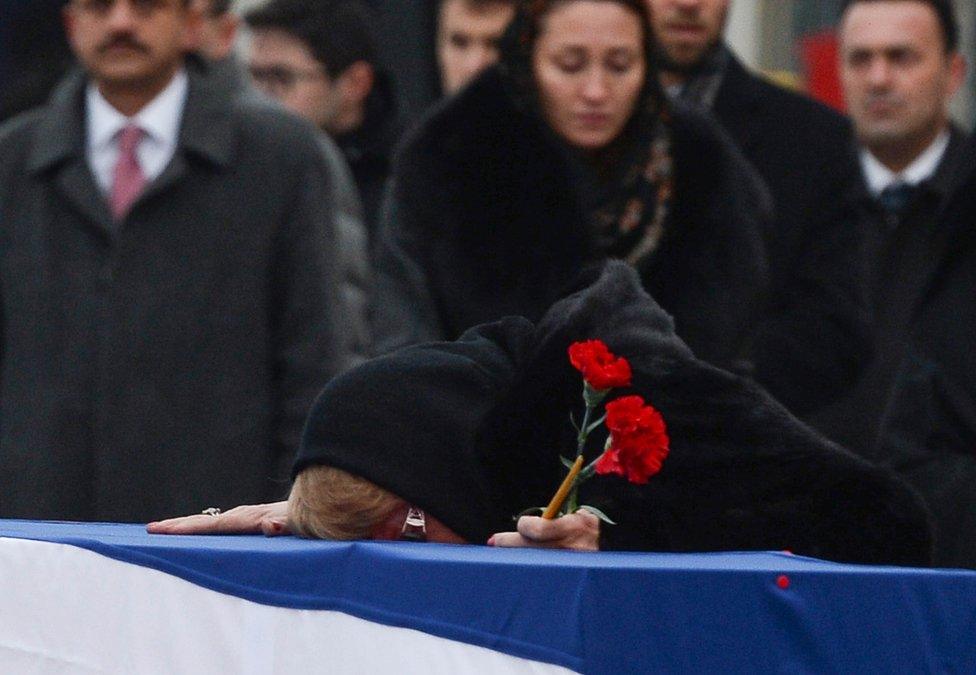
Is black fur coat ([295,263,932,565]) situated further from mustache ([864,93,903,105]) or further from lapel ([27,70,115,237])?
mustache ([864,93,903,105])

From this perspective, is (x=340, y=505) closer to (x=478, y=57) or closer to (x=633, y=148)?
(x=633, y=148)

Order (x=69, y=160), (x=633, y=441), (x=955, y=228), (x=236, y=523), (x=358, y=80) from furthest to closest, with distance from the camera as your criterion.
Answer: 1. (x=358, y=80)
2. (x=69, y=160)
3. (x=955, y=228)
4. (x=236, y=523)
5. (x=633, y=441)

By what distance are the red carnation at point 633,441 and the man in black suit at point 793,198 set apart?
7.24ft

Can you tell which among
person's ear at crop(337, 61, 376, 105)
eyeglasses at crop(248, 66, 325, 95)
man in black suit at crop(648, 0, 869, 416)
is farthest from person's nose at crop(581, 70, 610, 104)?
eyeglasses at crop(248, 66, 325, 95)

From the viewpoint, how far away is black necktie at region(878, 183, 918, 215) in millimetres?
5770

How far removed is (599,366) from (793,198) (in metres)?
A: 2.68

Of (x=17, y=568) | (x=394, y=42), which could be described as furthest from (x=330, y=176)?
(x=394, y=42)

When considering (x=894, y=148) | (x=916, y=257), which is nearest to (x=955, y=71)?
(x=894, y=148)

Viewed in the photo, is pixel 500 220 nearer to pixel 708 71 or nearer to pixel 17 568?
pixel 708 71

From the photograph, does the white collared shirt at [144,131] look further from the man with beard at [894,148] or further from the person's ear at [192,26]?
the man with beard at [894,148]

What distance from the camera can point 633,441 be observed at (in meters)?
2.86

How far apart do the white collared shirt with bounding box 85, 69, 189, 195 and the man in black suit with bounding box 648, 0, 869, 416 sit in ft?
3.62

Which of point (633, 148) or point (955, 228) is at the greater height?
point (633, 148)

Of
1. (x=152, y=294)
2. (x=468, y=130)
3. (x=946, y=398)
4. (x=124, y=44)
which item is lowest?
(x=946, y=398)
